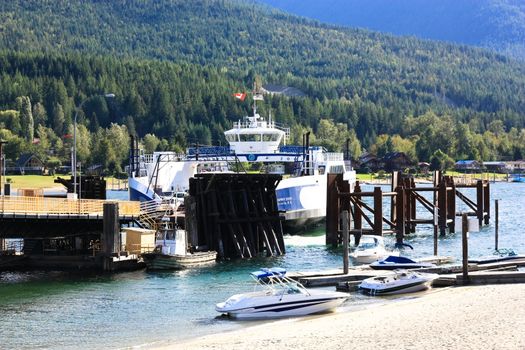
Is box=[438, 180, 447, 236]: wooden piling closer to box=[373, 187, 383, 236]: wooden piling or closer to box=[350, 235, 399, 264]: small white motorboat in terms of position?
box=[373, 187, 383, 236]: wooden piling

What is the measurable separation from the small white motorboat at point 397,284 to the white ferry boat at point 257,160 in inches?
907

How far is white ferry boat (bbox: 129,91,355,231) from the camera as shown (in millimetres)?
74750

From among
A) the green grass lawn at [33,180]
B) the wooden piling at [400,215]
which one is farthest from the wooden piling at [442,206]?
the green grass lawn at [33,180]

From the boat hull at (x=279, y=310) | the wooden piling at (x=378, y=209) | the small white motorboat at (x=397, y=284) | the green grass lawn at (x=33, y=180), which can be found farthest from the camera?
the green grass lawn at (x=33, y=180)

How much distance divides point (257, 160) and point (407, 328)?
46842mm

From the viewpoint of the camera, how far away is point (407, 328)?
36.4 metres

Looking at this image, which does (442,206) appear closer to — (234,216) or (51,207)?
(234,216)

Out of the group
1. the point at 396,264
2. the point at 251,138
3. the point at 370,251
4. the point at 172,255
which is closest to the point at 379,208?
the point at 370,251

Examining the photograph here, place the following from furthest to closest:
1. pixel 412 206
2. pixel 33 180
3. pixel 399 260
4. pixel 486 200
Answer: pixel 33 180 < pixel 486 200 < pixel 412 206 < pixel 399 260

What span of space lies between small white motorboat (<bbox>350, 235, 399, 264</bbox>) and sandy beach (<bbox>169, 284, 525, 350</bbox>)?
15.7 metres

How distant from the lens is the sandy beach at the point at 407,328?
1330 inches

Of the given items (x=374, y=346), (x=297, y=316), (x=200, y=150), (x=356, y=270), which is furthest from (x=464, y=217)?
(x=200, y=150)

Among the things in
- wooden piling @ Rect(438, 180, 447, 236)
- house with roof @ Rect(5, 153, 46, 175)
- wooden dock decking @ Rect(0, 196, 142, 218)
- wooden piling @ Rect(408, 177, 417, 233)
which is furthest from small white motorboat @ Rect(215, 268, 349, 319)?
house with roof @ Rect(5, 153, 46, 175)

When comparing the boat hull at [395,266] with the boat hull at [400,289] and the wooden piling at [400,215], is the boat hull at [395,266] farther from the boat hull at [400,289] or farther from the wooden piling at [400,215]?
the wooden piling at [400,215]
